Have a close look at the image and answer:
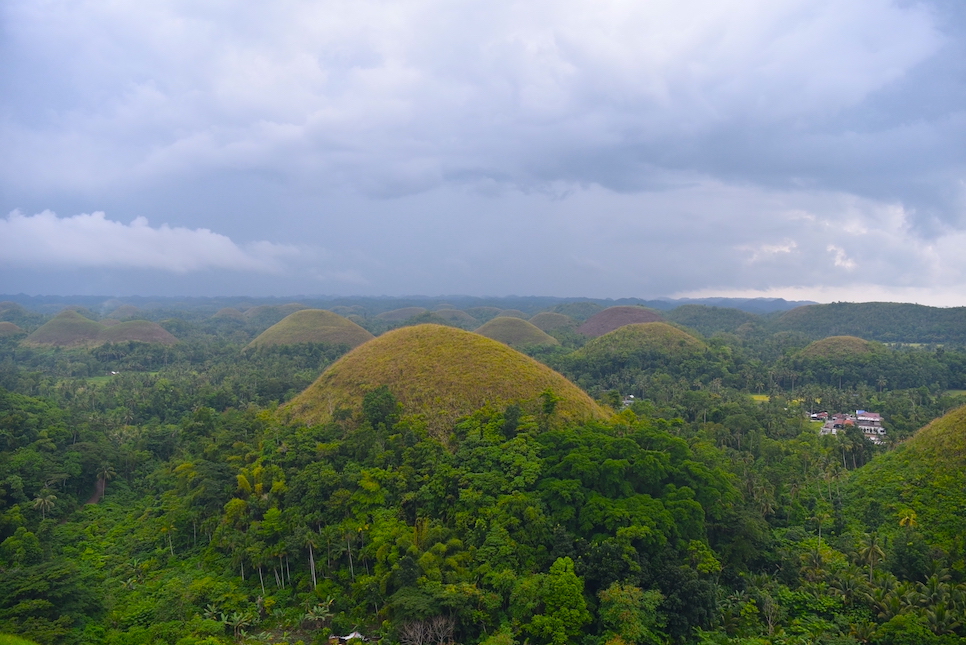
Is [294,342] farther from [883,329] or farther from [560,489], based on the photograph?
[883,329]

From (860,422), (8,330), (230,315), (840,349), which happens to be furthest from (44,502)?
(230,315)

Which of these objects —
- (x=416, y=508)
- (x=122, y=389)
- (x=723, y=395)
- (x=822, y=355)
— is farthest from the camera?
(x=822, y=355)

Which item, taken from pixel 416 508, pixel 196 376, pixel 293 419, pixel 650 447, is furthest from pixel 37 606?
pixel 196 376

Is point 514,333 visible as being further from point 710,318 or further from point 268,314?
point 268,314

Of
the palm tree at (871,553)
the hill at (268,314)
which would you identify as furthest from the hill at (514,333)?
the hill at (268,314)

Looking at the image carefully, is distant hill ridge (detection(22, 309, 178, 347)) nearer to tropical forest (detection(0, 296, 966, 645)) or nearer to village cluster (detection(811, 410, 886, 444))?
tropical forest (detection(0, 296, 966, 645))
